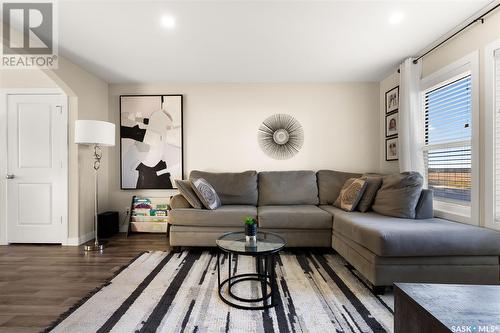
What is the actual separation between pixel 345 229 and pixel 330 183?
1.19m

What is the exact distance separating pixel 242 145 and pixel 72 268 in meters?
2.57

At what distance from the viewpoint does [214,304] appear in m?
1.74

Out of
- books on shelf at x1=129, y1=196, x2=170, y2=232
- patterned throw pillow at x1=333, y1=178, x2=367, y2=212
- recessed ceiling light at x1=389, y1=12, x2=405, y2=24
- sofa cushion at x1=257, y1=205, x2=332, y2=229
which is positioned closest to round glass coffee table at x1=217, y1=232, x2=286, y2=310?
sofa cushion at x1=257, y1=205, x2=332, y2=229

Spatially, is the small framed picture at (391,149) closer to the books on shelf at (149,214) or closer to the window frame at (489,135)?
the window frame at (489,135)

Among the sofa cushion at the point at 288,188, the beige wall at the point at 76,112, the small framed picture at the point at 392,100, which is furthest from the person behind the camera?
the sofa cushion at the point at 288,188

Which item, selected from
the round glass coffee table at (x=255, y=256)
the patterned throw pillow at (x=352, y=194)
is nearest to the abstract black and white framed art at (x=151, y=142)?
the round glass coffee table at (x=255, y=256)

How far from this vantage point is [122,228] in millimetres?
3768

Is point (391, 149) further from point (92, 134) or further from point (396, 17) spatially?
point (92, 134)

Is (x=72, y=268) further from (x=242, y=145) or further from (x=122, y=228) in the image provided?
(x=242, y=145)

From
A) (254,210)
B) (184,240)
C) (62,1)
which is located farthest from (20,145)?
(254,210)

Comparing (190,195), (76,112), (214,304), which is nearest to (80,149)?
(76,112)

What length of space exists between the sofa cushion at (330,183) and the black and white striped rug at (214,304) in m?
1.14

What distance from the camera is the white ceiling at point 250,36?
6.59 ft

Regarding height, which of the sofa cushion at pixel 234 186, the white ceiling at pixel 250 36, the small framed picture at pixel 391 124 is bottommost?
the sofa cushion at pixel 234 186
